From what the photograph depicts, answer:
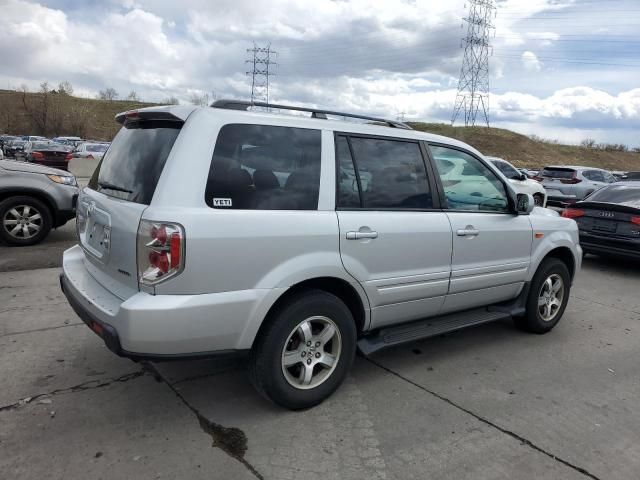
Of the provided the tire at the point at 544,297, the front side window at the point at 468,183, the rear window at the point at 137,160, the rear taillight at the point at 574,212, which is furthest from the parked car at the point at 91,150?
the tire at the point at 544,297

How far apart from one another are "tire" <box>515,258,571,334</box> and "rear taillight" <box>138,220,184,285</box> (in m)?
3.48

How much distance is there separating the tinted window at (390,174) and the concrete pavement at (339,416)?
1.37 metres

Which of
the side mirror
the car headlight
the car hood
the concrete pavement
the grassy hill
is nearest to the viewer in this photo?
the concrete pavement

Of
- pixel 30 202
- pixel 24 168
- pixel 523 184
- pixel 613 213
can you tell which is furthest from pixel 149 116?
pixel 523 184

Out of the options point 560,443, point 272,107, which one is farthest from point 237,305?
point 560,443

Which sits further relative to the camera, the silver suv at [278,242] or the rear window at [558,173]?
the rear window at [558,173]

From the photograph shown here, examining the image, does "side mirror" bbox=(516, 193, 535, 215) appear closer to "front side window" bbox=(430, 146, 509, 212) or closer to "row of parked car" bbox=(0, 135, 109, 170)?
"front side window" bbox=(430, 146, 509, 212)

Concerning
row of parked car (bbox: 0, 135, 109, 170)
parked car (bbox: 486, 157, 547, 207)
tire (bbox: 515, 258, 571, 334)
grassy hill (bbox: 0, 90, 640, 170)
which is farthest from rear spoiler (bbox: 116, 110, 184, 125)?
grassy hill (bbox: 0, 90, 640, 170)

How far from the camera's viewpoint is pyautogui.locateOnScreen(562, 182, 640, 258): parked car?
8.04 metres

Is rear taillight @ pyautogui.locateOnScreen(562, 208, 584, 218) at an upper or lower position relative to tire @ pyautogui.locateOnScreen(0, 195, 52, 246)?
upper

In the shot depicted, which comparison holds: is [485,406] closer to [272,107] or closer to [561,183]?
[272,107]

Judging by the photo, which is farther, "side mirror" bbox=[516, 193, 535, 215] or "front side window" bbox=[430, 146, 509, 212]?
"side mirror" bbox=[516, 193, 535, 215]

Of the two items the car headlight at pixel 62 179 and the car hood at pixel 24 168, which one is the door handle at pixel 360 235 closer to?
the car headlight at pixel 62 179

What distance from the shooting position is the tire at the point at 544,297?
4.85 m
